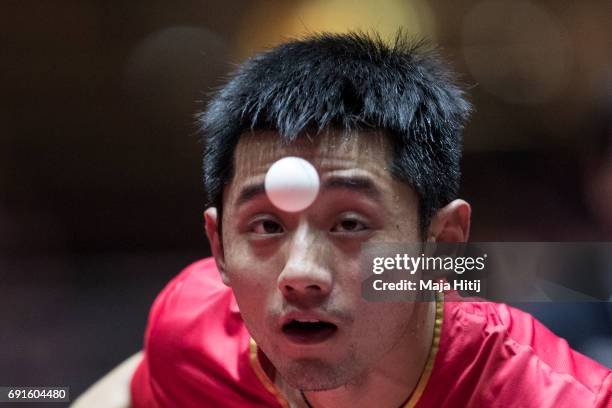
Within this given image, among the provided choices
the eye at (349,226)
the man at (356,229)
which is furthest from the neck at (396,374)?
the eye at (349,226)

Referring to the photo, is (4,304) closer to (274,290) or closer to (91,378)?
(91,378)

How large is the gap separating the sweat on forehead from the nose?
0.18 ft

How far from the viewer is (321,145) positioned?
552mm

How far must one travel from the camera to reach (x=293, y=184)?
0.55 metres

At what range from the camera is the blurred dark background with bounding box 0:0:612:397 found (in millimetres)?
668

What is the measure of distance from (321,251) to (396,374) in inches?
6.3

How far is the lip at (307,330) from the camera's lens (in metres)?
0.55

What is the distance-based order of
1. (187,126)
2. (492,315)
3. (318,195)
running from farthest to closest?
1. (187,126)
2. (492,315)
3. (318,195)

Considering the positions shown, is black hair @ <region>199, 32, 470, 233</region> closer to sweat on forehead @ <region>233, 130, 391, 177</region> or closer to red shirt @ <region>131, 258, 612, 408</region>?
sweat on forehead @ <region>233, 130, 391, 177</region>

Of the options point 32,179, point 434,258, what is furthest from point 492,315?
point 32,179

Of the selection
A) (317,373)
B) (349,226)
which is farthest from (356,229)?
(317,373)

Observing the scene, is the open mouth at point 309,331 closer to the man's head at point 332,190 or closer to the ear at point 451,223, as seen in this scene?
the man's head at point 332,190

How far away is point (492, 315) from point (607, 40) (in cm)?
26

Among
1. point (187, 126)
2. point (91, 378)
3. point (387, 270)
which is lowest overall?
point (91, 378)
